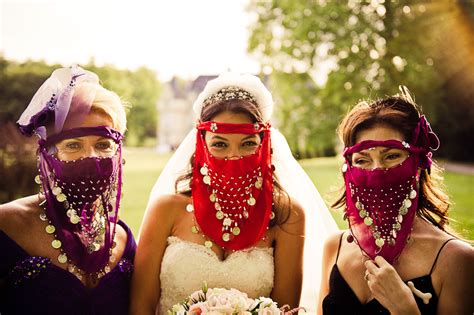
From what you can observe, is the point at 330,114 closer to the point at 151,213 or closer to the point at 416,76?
the point at 416,76

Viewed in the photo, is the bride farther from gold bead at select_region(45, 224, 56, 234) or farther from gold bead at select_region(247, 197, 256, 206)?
gold bead at select_region(45, 224, 56, 234)

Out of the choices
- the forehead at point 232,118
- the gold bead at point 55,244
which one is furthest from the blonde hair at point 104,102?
the gold bead at point 55,244

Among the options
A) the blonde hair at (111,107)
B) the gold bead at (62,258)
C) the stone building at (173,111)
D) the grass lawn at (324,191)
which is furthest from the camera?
the stone building at (173,111)

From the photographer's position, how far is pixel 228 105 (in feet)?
12.9

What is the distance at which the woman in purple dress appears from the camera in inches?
129

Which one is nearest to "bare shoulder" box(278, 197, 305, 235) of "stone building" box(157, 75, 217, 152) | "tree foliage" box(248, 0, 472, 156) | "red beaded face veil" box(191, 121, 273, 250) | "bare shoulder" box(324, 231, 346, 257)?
"red beaded face veil" box(191, 121, 273, 250)

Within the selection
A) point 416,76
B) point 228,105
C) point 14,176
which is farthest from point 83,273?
point 416,76

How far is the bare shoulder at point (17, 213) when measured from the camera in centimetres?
327

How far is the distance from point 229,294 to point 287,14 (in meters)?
22.3

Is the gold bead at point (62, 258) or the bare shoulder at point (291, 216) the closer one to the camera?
the gold bead at point (62, 258)

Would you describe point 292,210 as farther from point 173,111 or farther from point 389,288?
point 173,111

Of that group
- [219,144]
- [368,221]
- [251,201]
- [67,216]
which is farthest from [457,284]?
[67,216]

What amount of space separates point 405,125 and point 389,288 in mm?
1072

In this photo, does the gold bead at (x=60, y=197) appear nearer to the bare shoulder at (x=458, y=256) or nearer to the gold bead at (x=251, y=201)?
the gold bead at (x=251, y=201)
